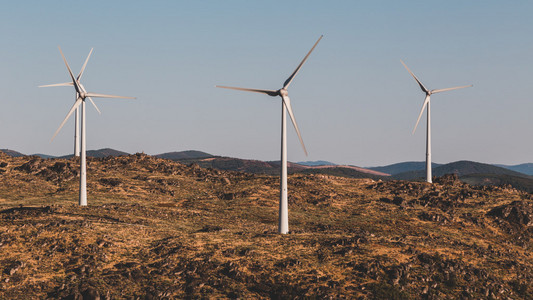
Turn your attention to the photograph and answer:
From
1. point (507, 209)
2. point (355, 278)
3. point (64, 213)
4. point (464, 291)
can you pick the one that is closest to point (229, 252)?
point (355, 278)

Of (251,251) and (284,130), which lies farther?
(284,130)

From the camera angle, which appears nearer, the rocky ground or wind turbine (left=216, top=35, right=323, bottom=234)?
the rocky ground

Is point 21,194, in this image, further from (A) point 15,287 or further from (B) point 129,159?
(A) point 15,287

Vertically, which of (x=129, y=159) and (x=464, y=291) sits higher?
(x=129, y=159)

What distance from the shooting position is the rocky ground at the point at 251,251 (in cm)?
4872

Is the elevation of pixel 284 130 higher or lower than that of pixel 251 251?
higher

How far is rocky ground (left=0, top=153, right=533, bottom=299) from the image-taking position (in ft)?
160

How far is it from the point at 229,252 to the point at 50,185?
247ft

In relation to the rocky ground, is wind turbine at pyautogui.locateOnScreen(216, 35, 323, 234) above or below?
above

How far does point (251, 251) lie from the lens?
57.3 meters

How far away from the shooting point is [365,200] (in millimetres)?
117812

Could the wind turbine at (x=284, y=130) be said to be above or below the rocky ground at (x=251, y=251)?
above

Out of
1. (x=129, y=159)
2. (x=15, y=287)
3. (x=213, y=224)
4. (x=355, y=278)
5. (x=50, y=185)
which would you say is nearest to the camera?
(x=15, y=287)

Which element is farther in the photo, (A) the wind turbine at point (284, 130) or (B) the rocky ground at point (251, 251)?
(A) the wind turbine at point (284, 130)
